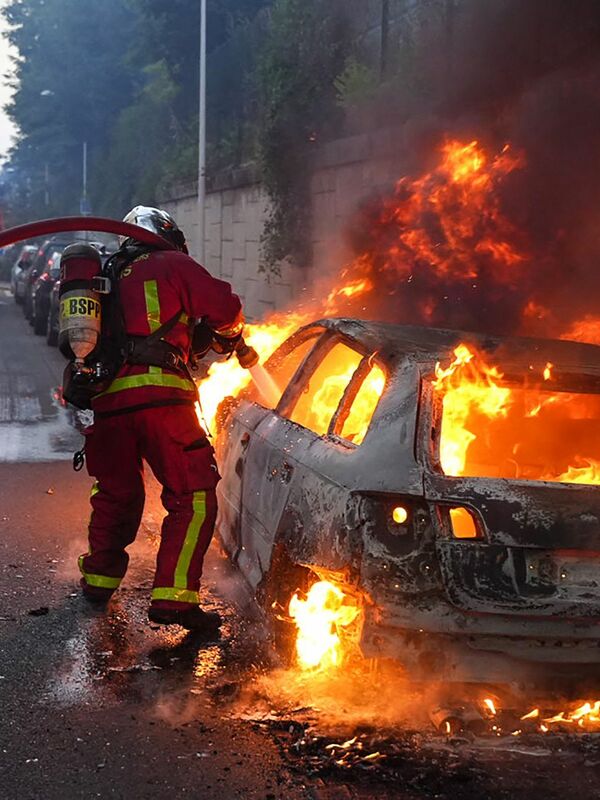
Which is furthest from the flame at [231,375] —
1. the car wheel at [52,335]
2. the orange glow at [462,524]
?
the car wheel at [52,335]

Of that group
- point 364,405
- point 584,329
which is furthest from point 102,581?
point 584,329

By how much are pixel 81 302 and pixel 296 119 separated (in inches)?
606

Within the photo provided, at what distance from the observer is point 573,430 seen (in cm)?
452

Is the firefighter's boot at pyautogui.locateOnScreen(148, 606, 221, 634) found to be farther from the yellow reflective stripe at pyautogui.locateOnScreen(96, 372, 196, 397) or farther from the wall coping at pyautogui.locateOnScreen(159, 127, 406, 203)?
the wall coping at pyautogui.locateOnScreen(159, 127, 406, 203)

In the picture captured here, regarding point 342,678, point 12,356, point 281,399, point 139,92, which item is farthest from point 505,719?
point 139,92

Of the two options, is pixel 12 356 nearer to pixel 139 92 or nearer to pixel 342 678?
pixel 342 678

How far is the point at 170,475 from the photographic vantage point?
15.0 feet

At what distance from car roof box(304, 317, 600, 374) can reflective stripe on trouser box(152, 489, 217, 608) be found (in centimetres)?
104

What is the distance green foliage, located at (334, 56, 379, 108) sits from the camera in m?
16.8

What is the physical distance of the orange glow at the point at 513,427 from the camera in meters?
3.88

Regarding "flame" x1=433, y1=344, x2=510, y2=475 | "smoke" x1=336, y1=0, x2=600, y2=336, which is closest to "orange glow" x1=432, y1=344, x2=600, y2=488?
"flame" x1=433, y1=344, x2=510, y2=475

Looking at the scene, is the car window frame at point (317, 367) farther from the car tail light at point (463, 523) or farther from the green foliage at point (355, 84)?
the green foliage at point (355, 84)

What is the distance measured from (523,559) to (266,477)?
4.46 feet

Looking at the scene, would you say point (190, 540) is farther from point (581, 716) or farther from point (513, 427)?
point (581, 716)
